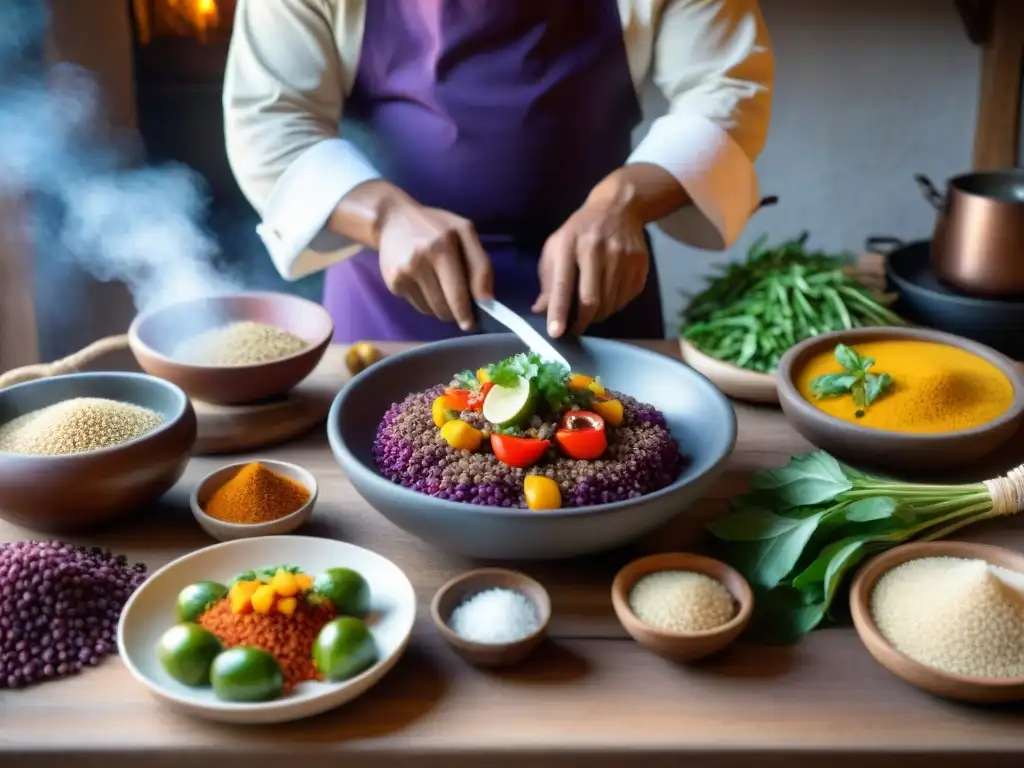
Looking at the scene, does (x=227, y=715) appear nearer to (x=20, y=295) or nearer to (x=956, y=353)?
(x=956, y=353)

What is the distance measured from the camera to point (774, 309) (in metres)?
1.56

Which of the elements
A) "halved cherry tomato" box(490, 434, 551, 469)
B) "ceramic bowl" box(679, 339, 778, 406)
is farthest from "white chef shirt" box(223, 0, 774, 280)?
"halved cherry tomato" box(490, 434, 551, 469)

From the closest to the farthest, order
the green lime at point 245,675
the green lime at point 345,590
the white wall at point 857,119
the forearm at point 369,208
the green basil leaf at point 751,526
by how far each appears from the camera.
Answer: the green lime at point 245,675 → the green lime at point 345,590 → the green basil leaf at point 751,526 → the forearm at point 369,208 → the white wall at point 857,119

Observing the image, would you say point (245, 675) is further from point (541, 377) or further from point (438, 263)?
point (438, 263)

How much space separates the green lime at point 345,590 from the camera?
918mm

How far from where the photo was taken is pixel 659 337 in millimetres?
1925

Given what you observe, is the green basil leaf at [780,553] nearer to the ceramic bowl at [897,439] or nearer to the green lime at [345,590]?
the ceramic bowl at [897,439]

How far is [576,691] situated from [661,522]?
20 centimetres

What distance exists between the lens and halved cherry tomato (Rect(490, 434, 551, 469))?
104 cm

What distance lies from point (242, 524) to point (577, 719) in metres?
0.44

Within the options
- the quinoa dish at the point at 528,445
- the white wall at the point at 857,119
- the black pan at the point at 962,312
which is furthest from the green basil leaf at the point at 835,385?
the white wall at the point at 857,119

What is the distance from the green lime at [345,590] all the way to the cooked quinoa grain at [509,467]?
0.40ft

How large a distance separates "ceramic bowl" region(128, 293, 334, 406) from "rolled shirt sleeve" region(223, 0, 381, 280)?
0.36 feet

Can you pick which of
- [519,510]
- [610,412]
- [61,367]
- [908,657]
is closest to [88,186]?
[61,367]
